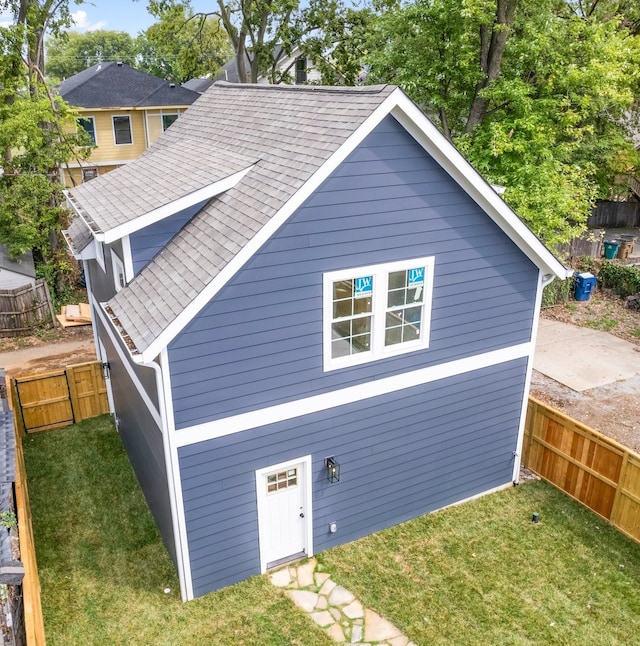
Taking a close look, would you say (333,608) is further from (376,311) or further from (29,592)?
(376,311)

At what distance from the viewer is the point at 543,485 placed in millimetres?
12125

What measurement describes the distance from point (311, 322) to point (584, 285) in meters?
16.3

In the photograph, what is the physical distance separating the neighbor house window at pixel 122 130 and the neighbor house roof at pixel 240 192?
25.3m

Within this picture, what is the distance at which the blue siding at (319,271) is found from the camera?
8102 mm

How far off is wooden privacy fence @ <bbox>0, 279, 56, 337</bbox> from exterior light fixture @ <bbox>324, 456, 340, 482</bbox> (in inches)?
545

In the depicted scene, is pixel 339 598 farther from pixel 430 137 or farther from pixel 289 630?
pixel 430 137

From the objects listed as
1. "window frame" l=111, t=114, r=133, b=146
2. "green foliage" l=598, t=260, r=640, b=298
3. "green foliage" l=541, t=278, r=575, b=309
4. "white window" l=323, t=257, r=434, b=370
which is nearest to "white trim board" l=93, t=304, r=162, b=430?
"white window" l=323, t=257, r=434, b=370

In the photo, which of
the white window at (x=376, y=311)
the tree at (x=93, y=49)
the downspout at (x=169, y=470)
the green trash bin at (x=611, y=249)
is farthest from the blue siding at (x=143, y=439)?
the tree at (x=93, y=49)

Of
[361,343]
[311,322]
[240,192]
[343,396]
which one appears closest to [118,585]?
[343,396]

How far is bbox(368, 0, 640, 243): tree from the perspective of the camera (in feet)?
54.9

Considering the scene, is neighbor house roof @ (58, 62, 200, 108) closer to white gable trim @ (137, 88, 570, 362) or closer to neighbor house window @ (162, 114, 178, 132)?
neighbor house window @ (162, 114, 178, 132)

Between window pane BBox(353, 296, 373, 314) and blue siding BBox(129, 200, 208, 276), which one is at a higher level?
blue siding BBox(129, 200, 208, 276)

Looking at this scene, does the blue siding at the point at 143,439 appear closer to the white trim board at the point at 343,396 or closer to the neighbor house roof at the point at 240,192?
the white trim board at the point at 343,396

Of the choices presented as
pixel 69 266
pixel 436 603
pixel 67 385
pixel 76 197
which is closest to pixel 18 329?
pixel 69 266
